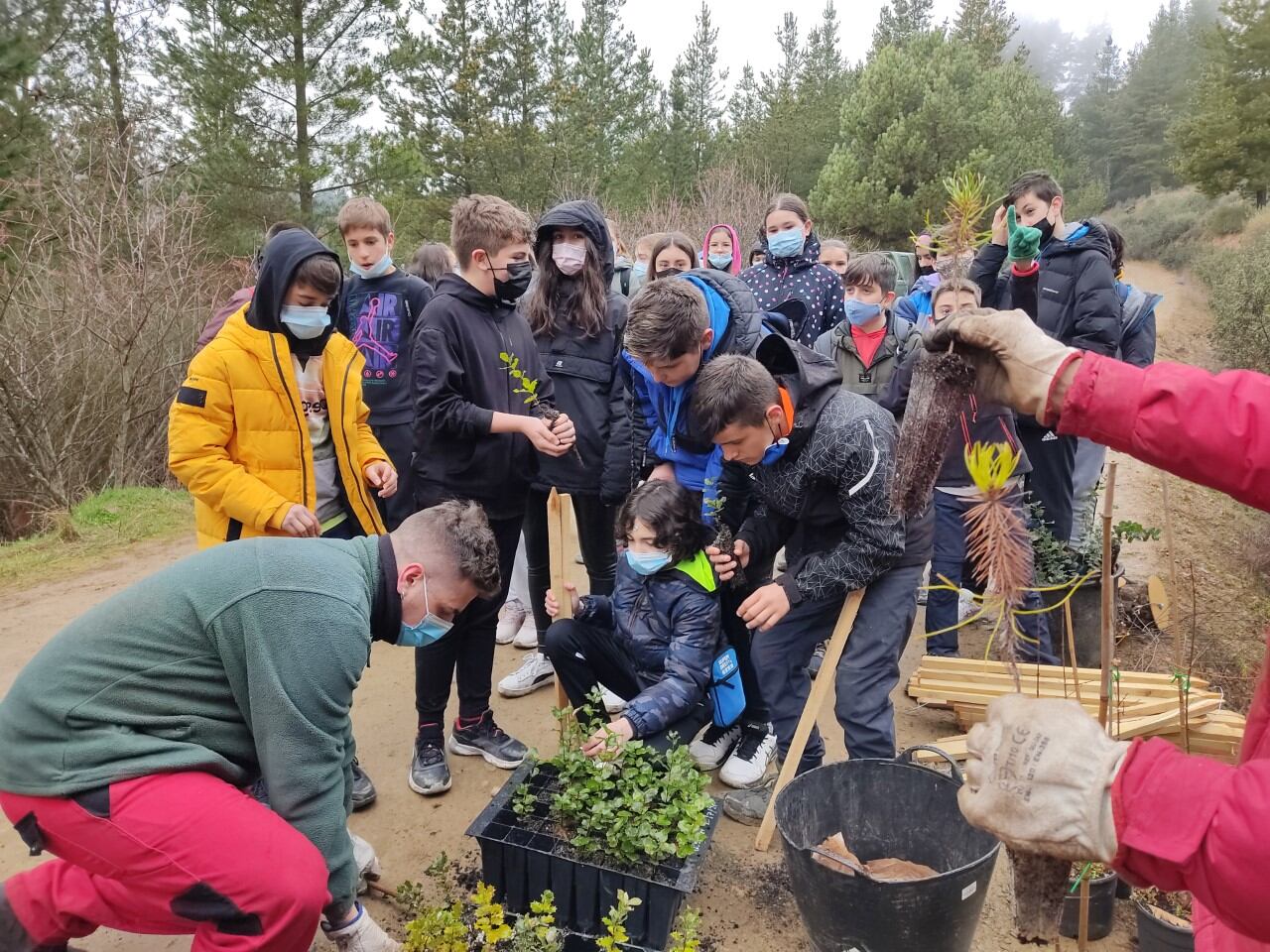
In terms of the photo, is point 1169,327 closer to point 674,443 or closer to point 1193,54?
point 674,443

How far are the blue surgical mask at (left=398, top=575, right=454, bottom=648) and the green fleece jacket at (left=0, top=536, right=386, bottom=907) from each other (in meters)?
0.19

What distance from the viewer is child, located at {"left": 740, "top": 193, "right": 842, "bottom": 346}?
4.39 metres

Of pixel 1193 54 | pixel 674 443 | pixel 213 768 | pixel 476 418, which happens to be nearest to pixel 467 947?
pixel 213 768

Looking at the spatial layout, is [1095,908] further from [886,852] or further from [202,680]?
[202,680]

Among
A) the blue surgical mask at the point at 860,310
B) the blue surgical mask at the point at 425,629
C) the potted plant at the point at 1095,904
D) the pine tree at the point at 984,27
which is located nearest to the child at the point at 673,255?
the blue surgical mask at the point at 860,310

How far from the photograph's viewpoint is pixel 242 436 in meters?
2.56

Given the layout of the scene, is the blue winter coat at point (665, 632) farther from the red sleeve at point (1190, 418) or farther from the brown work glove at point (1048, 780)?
the red sleeve at point (1190, 418)

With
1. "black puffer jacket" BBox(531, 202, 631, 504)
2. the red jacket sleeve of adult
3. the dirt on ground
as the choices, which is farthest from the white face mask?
the red jacket sleeve of adult

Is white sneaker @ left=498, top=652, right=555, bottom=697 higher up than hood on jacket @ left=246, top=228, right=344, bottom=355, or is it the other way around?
hood on jacket @ left=246, top=228, right=344, bottom=355

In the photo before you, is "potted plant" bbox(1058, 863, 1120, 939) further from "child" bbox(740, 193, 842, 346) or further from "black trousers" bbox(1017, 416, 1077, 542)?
"child" bbox(740, 193, 842, 346)

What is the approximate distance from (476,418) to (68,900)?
1.78 m

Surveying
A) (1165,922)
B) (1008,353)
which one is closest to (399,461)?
(1008,353)

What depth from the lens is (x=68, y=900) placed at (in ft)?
6.24

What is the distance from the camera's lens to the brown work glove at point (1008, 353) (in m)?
1.17
